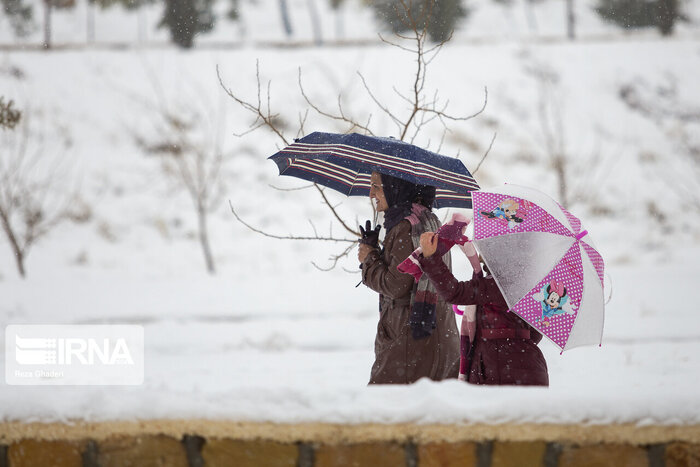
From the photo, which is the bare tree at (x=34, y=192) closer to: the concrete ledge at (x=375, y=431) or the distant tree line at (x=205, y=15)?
the distant tree line at (x=205, y=15)

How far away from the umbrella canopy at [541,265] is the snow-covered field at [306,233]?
29 cm

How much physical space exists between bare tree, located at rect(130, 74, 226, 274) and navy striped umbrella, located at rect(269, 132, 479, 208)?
13.3 metres

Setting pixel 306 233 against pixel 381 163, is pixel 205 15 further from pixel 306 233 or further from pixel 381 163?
pixel 381 163

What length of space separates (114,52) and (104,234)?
34.1 ft

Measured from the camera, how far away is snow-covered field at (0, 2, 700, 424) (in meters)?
2.37

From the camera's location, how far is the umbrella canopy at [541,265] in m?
2.76

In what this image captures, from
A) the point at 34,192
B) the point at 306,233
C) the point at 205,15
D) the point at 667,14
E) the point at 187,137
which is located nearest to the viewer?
the point at 34,192

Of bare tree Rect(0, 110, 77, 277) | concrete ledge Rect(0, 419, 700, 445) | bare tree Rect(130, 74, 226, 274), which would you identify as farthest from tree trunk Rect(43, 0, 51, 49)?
concrete ledge Rect(0, 419, 700, 445)

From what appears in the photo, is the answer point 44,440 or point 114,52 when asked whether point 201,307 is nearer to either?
point 44,440

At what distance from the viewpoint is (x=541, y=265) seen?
279 centimetres

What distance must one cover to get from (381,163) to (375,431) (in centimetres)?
125

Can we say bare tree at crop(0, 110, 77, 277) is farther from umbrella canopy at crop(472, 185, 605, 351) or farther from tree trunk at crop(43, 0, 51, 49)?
umbrella canopy at crop(472, 185, 605, 351)

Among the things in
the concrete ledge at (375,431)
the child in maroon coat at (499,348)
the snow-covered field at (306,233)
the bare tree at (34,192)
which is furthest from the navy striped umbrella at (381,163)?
the bare tree at (34,192)

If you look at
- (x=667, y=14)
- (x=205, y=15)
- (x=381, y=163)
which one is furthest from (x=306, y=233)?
(x=667, y=14)
